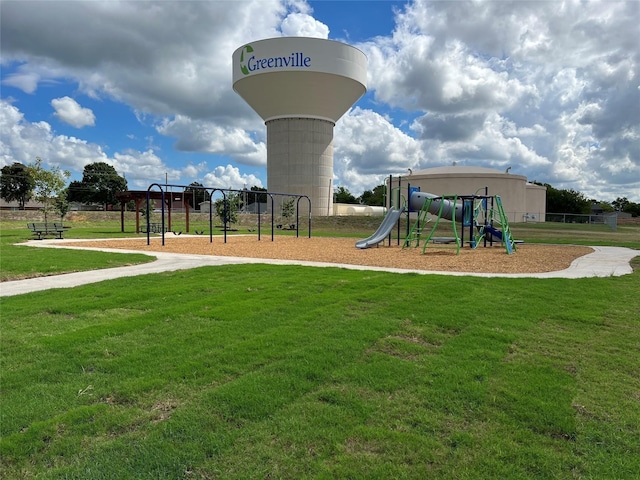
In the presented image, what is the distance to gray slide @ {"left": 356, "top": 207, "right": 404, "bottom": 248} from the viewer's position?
1969 cm

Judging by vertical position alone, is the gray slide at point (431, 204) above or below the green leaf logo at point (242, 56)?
below

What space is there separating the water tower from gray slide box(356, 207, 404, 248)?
32.3 meters

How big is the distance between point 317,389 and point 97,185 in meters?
101

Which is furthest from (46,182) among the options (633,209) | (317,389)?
(633,209)

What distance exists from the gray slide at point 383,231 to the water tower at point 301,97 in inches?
1271

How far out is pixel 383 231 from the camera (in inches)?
812


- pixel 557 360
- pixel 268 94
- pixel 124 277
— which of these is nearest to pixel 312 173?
pixel 268 94

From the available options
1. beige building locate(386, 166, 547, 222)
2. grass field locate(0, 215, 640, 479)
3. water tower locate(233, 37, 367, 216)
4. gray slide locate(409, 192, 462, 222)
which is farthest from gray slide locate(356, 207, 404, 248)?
beige building locate(386, 166, 547, 222)

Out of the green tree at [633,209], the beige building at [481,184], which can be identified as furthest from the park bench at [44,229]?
the green tree at [633,209]

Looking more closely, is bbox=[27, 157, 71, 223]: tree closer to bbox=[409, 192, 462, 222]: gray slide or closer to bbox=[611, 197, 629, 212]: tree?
bbox=[409, 192, 462, 222]: gray slide

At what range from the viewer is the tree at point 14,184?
3159 inches

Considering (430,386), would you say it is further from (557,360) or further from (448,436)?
(557,360)

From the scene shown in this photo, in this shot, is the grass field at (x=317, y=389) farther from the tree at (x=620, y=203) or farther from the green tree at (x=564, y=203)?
the tree at (x=620, y=203)

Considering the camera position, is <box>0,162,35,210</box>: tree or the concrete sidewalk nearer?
the concrete sidewalk
